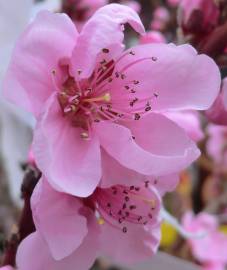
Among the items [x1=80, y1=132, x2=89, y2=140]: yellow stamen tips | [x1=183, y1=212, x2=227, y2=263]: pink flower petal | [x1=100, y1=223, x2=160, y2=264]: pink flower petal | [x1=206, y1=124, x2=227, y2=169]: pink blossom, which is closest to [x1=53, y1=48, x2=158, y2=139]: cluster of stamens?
[x1=80, y1=132, x2=89, y2=140]: yellow stamen tips

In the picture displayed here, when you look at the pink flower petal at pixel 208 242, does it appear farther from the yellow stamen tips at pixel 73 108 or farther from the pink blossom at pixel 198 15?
the yellow stamen tips at pixel 73 108

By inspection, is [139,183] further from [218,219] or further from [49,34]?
[218,219]

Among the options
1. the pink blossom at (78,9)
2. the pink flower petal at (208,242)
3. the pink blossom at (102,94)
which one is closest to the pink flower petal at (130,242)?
the pink blossom at (102,94)

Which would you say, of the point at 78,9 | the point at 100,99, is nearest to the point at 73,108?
the point at 100,99

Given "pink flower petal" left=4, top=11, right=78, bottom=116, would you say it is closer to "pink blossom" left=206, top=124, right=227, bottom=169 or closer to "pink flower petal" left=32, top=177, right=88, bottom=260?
"pink flower petal" left=32, top=177, right=88, bottom=260

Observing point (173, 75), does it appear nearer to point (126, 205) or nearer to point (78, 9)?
point (126, 205)
